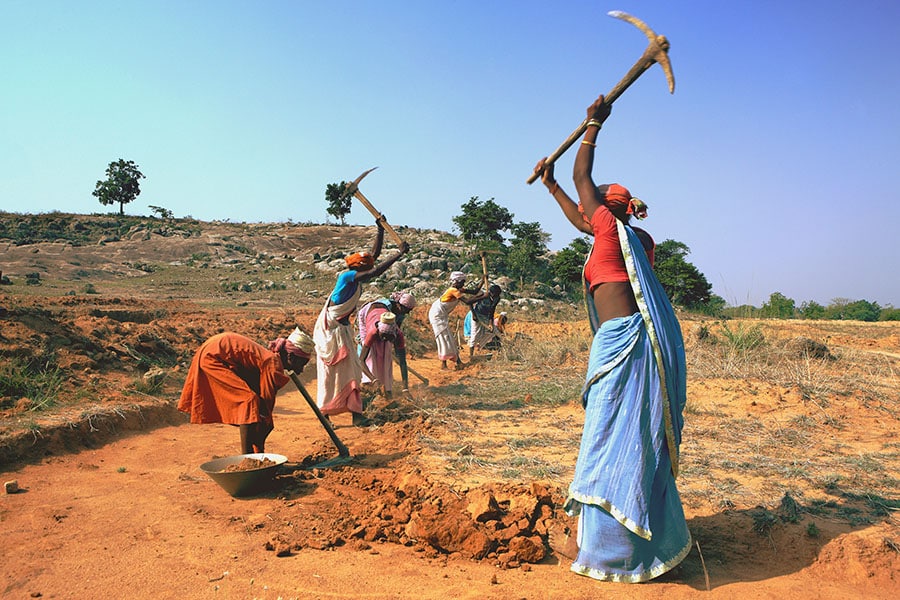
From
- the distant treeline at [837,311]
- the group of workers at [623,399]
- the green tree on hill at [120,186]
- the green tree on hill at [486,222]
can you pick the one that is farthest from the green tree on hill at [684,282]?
the green tree on hill at [120,186]

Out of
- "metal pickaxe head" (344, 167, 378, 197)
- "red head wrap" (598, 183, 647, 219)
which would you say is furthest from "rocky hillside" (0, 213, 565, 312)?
"red head wrap" (598, 183, 647, 219)

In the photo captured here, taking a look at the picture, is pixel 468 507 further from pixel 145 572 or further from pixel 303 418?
pixel 303 418

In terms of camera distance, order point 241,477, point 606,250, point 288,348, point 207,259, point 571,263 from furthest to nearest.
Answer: point 207,259, point 571,263, point 288,348, point 241,477, point 606,250

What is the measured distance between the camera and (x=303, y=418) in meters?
7.61

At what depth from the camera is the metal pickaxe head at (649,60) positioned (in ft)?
9.74

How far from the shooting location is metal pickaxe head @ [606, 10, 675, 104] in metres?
2.97

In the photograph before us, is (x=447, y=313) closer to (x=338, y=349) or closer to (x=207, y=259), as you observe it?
(x=338, y=349)

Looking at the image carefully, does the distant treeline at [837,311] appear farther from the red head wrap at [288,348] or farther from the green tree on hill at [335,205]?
the green tree on hill at [335,205]

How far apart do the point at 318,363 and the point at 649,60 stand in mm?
4601

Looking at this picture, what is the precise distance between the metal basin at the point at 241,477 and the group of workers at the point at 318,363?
35 cm

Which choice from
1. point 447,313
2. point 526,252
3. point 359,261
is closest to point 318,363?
point 359,261

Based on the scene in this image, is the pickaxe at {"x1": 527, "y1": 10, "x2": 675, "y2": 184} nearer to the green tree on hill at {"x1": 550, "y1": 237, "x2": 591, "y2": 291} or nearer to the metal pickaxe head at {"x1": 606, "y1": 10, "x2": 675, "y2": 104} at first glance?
the metal pickaxe head at {"x1": 606, "y1": 10, "x2": 675, "y2": 104}

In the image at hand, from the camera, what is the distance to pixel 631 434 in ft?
9.40

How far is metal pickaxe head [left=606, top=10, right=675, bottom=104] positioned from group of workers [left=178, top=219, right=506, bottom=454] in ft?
9.87
